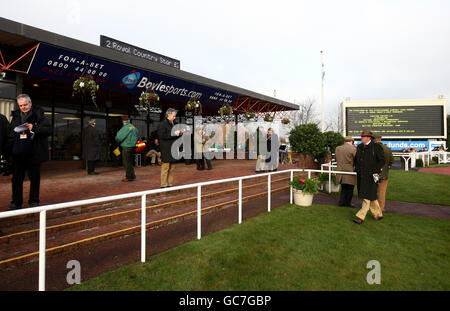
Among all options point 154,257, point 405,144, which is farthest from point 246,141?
point 405,144

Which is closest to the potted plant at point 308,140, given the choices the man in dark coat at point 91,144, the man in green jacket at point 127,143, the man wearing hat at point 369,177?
the man wearing hat at point 369,177

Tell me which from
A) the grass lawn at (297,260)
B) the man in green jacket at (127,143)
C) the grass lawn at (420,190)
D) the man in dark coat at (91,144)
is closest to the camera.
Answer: the grass lawn at (297,260)

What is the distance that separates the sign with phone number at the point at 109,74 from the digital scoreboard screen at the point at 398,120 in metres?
37.4

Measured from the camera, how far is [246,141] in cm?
1880

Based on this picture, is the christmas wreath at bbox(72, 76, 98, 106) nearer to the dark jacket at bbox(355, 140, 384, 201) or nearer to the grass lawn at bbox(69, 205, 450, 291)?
the grass lawn at bbox(69, 205, 450, 291)

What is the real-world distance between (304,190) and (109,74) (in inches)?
293

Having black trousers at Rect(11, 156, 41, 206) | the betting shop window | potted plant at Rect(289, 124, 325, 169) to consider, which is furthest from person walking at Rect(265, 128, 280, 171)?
the betting shop window

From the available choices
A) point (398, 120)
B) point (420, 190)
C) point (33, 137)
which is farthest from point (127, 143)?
point (398, 120)

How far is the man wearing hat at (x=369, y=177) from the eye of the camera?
5.11 meters

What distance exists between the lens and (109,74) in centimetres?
858

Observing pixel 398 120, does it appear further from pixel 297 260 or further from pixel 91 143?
pixel 297 260

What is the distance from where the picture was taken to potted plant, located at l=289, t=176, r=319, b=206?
6.36 metres

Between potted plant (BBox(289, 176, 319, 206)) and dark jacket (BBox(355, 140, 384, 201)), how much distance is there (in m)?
1.21

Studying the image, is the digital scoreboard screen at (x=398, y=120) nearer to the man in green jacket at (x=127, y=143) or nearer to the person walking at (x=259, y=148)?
the person walking at (x=259, y=148)
